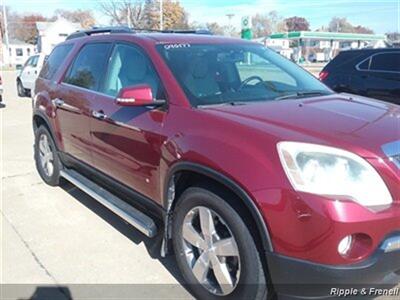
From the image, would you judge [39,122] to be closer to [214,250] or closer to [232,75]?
[232,75]

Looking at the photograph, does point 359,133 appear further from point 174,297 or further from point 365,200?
point 174,297

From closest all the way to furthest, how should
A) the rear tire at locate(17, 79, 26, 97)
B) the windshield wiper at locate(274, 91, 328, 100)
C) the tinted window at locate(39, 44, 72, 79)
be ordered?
1. the windshield wiper at locate(274, 91, 328, 100)
2. the tinted window at locate(39, 44, 72, 79)
3. the rear tire at locate(17, 79, 26, 97)

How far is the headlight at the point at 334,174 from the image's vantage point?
2287 mm

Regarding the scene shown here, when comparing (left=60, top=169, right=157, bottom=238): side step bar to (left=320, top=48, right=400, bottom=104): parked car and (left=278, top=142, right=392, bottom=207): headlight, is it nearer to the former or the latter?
(left=278, top=142, right=392, bottom=207): headlight

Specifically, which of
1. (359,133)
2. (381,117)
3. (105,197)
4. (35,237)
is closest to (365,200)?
→ (359,133)

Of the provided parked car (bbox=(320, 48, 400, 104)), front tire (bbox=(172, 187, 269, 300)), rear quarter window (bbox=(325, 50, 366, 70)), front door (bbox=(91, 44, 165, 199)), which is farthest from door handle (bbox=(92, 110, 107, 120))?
rear quarter window (bbox=(325, 50, 366, 70))

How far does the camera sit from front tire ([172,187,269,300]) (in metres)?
2.59

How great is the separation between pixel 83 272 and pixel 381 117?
256cm

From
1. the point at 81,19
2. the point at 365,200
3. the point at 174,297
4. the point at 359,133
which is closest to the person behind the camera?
the point at 365,200

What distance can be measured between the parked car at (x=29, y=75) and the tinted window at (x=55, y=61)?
40.4ft

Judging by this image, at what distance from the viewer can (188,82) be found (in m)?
3.31

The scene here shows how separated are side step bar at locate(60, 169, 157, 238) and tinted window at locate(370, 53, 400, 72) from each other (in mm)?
5862

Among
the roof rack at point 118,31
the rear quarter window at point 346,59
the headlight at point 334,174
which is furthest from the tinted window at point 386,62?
the headlight at point 334,174

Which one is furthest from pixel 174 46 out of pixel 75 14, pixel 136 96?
pixel 75 14
